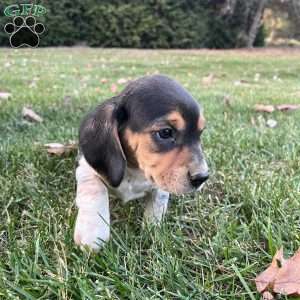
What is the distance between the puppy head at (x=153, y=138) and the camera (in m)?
2.78

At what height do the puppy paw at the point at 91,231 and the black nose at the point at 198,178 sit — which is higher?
the black nose at the point at 198,178

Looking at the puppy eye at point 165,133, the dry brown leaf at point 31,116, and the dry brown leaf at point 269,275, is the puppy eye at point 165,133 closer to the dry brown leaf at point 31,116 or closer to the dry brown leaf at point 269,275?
the dry brown leaf at point 269,275

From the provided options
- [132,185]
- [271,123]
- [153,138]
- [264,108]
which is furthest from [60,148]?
[264,108]

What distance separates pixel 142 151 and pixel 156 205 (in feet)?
1.12

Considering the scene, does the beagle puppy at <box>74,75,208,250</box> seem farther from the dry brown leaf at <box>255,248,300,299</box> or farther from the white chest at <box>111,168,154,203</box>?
the dry brown leaf at <box>255,248,300,299</box>

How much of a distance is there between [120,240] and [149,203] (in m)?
0.51

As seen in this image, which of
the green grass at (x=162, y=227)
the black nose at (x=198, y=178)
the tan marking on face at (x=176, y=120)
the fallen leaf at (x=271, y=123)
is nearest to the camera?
the green grass at (x=162, y=227)

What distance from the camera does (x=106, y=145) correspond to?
9.58 ft

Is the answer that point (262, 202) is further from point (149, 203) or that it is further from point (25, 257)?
point (25, 257)

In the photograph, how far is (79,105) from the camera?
20.4 ft

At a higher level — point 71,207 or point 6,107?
point 71,207

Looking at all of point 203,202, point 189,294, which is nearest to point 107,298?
point 189,294

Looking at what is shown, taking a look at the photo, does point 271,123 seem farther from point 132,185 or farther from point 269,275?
point 269,275

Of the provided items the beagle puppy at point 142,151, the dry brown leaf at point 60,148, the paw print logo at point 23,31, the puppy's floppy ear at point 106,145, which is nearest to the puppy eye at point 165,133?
the beagle puppy at point 142,151
